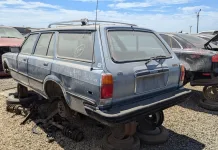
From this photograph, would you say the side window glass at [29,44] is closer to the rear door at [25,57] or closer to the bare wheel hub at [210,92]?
the rear door at [25,57]

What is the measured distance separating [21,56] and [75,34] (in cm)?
184

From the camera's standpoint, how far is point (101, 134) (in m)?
4.03

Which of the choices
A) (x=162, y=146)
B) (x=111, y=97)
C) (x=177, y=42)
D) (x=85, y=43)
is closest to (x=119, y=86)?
(x=111, y=97)

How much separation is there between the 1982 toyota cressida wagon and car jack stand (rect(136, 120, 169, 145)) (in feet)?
2.08

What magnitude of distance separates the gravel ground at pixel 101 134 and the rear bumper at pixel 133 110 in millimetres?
776

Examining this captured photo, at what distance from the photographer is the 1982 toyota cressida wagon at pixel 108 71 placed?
286 centimetres

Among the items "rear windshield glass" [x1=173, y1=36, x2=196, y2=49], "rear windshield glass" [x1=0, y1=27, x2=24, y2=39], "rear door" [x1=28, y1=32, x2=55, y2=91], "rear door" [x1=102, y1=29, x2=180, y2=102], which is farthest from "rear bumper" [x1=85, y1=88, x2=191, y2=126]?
"rear windshield glass" [x1=0, y1=27, x2=24, y2=39]

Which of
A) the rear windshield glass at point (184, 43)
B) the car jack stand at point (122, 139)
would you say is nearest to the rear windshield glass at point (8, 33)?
the rear windshield glass at point (184, 43)

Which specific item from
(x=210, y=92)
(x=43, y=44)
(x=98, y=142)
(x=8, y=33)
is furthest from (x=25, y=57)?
(x=8, y=33)

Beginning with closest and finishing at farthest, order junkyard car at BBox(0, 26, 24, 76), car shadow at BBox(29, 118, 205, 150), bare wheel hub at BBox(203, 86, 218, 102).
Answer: car shadow at BBox(29, 118, 205, 150), bare wheel hub at BBox(203, 86, 218, 102), junkyard car at BBox(0, 26, 24, 76)

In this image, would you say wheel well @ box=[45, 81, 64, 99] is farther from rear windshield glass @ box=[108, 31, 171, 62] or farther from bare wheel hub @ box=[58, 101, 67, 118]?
rear windshield glass @ box=[108, 31, 171, 62]

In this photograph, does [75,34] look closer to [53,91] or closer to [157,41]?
[53,91]

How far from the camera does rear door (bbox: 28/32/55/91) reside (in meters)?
3.84

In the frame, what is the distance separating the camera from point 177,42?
20.5 ft
